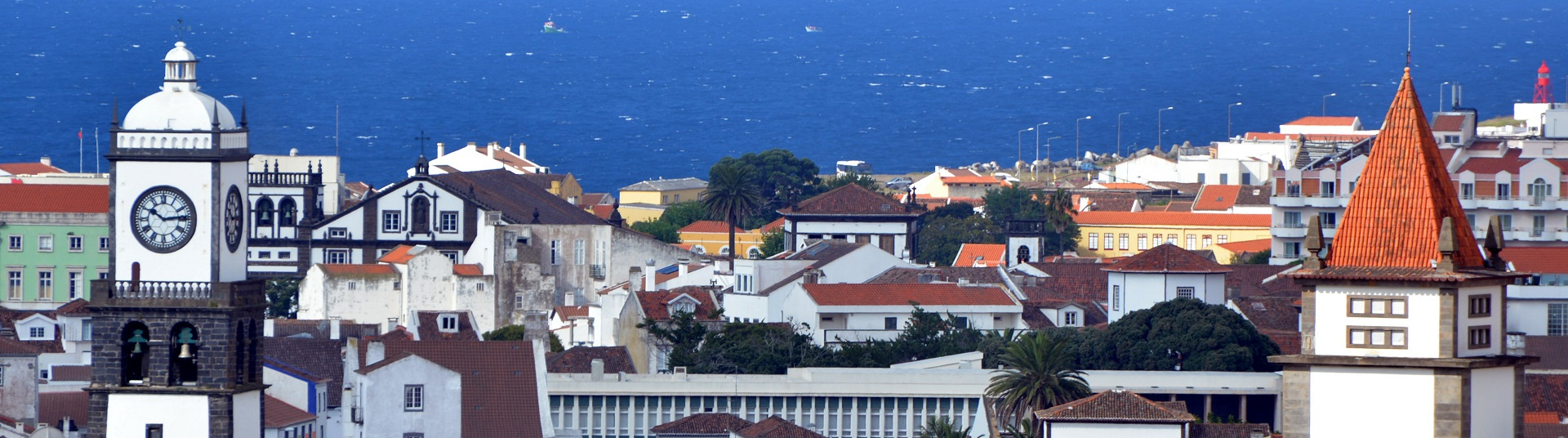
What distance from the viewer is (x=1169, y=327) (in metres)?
98.1

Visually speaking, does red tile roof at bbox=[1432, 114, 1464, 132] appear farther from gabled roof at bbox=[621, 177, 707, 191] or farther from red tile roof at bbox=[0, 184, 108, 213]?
gabled roof at bbox=[621, 177, 707, 191]

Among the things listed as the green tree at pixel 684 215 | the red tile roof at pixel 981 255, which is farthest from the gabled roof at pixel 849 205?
the green tree at pixel 684 215

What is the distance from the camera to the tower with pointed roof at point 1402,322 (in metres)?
33.6

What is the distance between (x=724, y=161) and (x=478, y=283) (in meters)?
40.1

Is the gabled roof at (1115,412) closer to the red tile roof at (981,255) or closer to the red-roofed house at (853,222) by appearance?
the red-roofed house at (853,222)

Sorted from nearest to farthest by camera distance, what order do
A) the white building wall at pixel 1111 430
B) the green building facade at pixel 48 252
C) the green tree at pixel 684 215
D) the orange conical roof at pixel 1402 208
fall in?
the orange conical roof at pixel 1402 208 < the white building wall at pixel 1111 430 < the green building facade at pixel 48 252 < the green tree at pixel 684 215

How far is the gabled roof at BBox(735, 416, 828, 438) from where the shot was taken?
262ft

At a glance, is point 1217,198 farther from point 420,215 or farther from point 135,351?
point 135,351

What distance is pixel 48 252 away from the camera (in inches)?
4692

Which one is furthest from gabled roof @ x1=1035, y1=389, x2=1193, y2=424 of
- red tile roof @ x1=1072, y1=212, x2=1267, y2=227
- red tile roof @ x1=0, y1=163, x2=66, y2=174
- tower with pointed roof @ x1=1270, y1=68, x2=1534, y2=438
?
red tile roof @ x1=0, y1=163, x2=66, y2=174

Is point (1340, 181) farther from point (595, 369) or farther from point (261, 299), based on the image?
point (261, 299)

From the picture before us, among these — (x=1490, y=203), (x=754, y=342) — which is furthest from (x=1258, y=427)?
(x=1490, y=203)

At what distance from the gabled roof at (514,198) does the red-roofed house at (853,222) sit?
8.37 meters

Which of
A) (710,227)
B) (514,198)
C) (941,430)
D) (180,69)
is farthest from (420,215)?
(180,69)
